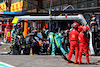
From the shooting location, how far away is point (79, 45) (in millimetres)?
9023

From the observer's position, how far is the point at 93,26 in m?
12.4

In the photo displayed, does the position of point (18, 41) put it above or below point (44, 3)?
below

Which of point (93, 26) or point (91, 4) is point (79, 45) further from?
point (91, 4)

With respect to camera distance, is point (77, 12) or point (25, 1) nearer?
point (77, 12)

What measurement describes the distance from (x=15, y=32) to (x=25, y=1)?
2240 cm

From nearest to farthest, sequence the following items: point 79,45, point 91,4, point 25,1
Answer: point 79,45 < point 91,4 < point 25,1

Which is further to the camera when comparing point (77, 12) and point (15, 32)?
point (77, 12)

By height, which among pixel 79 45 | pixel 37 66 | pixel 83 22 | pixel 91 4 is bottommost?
pixel 37 66

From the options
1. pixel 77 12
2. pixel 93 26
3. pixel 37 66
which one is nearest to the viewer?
pixel 37 66

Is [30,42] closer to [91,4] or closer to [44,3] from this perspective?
[91,4]

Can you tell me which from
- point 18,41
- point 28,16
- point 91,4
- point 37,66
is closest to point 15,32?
point 18,41

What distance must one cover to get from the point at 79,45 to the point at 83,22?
537 cm

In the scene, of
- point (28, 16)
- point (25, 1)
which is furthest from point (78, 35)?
point (25, 1)

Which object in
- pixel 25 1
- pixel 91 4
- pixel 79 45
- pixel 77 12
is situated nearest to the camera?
pixel 79 45
